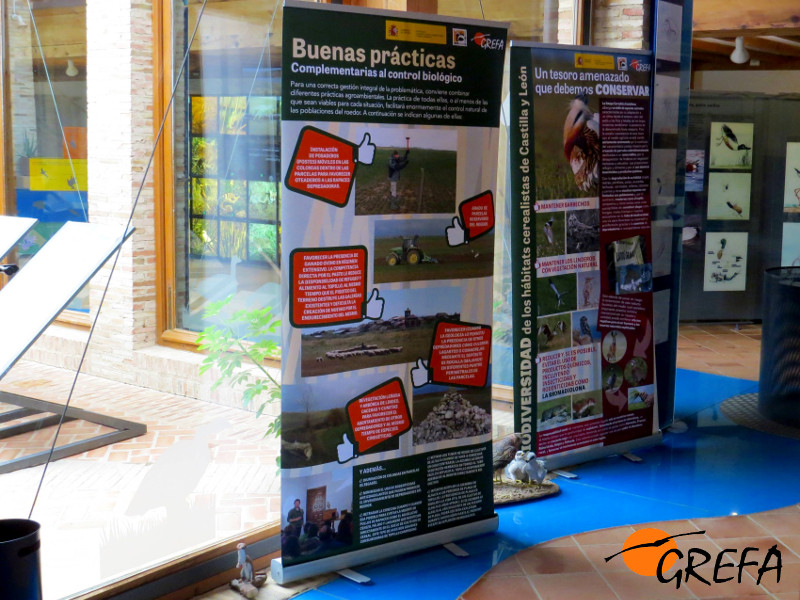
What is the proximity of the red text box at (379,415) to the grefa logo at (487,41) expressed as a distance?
52.9 inches

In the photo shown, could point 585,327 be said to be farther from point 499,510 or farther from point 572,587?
point 572,587

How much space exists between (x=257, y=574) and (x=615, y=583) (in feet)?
4.41

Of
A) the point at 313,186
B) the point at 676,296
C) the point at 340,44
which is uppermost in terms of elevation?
the point at 340,44

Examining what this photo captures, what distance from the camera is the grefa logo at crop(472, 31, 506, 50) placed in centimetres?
363

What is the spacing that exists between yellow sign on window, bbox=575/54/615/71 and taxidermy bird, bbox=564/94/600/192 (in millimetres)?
151

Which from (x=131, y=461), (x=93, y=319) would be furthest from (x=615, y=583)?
(x=93, y=319)

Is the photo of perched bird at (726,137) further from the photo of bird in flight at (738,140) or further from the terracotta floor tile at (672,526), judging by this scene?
the terracotta floor tile at (672,526)

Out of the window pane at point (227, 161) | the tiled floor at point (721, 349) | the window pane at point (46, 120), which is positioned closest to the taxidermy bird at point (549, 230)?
the window pane at point (227, 161)

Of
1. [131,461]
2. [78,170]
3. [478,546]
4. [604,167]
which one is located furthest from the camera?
[604,167]

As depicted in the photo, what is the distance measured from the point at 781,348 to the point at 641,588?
9.24 feet

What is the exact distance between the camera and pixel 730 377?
7.14 meters

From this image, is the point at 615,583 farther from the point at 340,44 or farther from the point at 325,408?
the point at 340,44

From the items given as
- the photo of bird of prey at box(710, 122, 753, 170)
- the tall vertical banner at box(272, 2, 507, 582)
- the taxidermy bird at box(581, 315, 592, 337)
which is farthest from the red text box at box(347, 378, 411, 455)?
the photo of bird of prey at box(710, 122, 753, 170)

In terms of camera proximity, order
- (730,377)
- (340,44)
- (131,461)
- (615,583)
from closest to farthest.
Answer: (131,461), (340,44), (615,583), (730,377)
